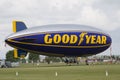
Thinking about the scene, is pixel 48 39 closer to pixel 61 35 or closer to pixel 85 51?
pixel 61 35

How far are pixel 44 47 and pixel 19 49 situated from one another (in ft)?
30.0

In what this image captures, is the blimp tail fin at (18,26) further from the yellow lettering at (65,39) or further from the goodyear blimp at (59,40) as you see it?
the yellow lettering at (65,39)

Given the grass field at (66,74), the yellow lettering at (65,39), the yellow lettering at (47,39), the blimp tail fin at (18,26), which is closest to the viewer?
the grass field at (66,74)

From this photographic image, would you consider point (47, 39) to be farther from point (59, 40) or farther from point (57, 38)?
point (59, 40)

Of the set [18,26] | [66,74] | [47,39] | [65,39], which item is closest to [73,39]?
[65,39]

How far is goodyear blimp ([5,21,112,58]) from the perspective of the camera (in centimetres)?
9281

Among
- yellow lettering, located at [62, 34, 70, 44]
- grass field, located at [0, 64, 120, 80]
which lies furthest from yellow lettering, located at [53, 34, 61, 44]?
grass field, located at [0, 64, 120, 80]

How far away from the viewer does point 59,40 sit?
9600 centimetres

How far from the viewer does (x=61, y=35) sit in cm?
9619

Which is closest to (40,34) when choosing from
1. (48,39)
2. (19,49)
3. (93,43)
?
(48,39)

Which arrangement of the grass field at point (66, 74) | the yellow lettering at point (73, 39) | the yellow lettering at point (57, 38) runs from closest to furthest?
the grass field at point (66, 74)
the yellow lettering at point (57, 38)
the yellow lettering at point (73, 39)

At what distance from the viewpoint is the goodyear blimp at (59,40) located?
9281 centimetres

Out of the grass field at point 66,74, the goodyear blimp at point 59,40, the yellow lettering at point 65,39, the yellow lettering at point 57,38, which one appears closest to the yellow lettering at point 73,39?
the goodyear blimp at point 59,40

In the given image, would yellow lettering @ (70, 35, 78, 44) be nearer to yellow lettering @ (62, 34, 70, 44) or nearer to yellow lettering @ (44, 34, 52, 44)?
yellow lettering @ (62, 34, 70, 44)
